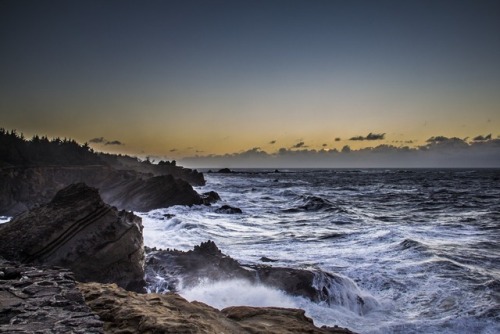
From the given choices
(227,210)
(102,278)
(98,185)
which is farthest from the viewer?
(98,185)

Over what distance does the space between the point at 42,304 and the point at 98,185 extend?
28.7 m

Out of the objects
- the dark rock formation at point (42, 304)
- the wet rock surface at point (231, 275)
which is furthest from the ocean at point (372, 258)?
the dark rock formation at point (42, 304)

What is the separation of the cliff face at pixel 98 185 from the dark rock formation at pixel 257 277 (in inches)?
622

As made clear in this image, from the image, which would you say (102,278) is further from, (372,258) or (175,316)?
(372,258)

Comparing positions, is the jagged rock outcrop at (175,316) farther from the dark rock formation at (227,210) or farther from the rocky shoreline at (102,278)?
the dark rock formation at (227,210)

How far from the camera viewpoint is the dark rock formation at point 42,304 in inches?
167

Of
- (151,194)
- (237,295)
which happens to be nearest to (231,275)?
(237,295)

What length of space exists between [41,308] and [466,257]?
47.2 feet

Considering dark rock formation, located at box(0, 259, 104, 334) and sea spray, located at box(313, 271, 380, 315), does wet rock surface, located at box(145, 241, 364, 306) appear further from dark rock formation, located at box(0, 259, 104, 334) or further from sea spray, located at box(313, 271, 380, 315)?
dark rock formation, located at box(0, 259, 104, 334)

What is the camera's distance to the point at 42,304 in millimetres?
4836

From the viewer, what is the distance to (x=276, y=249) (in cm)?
1577

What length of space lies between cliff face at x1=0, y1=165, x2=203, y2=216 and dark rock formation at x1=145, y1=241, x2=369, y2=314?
15.8 meters

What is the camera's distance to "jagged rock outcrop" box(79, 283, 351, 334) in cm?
448

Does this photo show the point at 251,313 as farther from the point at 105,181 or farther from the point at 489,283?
the point at 105,181
